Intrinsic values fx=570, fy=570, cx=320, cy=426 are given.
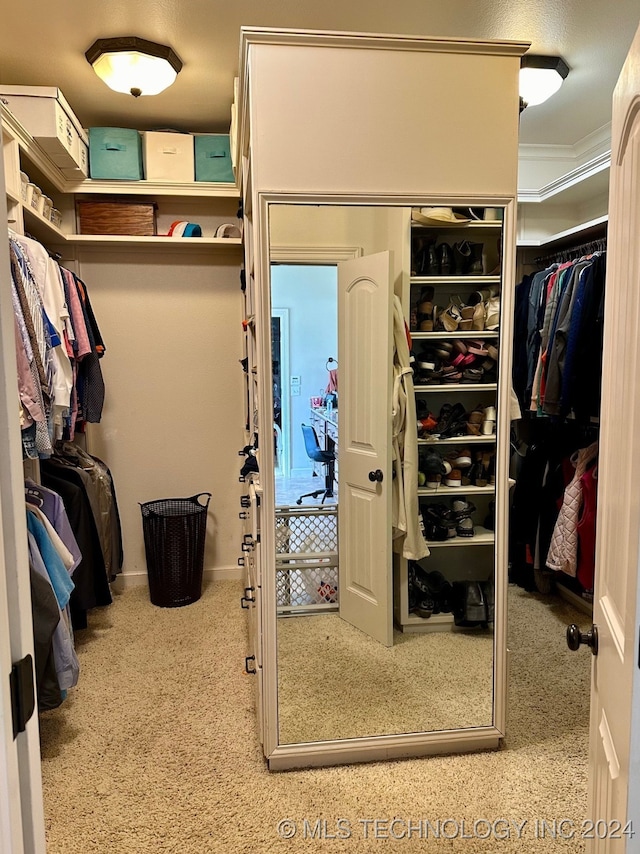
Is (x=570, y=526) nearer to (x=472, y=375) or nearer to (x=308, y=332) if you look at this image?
(x=472, y=375)

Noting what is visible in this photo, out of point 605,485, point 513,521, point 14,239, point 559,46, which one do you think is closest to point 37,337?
point 14,239

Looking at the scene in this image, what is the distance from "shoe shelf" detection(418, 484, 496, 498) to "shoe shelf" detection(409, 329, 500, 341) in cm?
51

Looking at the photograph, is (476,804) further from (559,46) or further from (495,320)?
(559,46)

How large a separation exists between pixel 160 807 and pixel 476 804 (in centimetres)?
99

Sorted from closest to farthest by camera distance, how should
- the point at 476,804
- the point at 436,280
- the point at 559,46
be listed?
1. the point at 476,804
2. the point at 436,280
3. the point at 559,46

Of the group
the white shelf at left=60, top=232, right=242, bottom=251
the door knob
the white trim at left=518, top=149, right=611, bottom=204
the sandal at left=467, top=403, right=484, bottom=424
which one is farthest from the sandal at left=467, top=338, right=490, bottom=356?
the white shelf at left=60, top=232, right=242, bottom=251

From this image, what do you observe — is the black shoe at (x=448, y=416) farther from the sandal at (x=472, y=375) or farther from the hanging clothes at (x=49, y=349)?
the hanging clothes at (x=49, y=349)

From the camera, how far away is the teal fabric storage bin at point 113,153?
9.97 feet

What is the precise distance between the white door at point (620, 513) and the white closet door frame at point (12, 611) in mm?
790

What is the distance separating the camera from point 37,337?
209 centimetres

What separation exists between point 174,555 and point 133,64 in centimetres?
241

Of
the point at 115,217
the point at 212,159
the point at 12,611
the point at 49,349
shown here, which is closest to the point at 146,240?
the point at 115,217

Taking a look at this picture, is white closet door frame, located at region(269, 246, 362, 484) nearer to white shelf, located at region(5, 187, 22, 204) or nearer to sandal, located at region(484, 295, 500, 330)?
sandal, located at region(484, 295, 500, 330)

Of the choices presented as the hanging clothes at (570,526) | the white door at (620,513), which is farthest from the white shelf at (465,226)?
the hanging clothes at (570,526)
